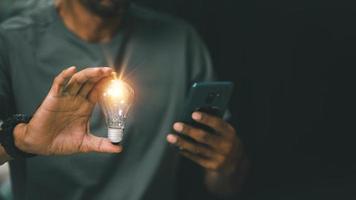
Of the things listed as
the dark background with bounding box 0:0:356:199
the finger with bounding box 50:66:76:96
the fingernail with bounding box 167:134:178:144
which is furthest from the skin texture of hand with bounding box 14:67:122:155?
the dark background with bounding box 0:0:356:199

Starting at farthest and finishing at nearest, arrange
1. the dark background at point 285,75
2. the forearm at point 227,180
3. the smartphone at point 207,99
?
1. the dark background at point 285,75
2. the forearm at point 227,180
3. the smartphone at point 207,99

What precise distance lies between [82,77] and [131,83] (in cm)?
58

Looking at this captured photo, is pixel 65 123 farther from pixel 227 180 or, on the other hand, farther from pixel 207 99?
pixel 227 180

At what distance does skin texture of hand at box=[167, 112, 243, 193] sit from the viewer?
1.48 m

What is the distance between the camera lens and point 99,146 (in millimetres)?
1223

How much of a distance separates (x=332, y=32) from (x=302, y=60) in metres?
0.14

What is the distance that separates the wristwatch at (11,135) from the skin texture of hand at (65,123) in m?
0.01

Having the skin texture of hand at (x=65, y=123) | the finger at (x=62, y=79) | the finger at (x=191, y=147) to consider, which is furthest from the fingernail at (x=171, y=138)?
the finger at (x=62, y=79)

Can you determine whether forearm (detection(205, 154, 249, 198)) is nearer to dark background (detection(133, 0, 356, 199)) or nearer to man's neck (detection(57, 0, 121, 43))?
dark background (detection(133, 0, 356, 199))

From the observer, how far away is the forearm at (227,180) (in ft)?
5.65

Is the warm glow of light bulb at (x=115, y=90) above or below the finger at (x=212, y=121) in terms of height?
above

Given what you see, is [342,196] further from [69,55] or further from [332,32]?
[69,55]

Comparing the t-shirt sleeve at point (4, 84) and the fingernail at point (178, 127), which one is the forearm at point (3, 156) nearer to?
the t-shirt sleeve at point (4, 84)

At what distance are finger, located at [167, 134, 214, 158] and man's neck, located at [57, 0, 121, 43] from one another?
0.40 m
